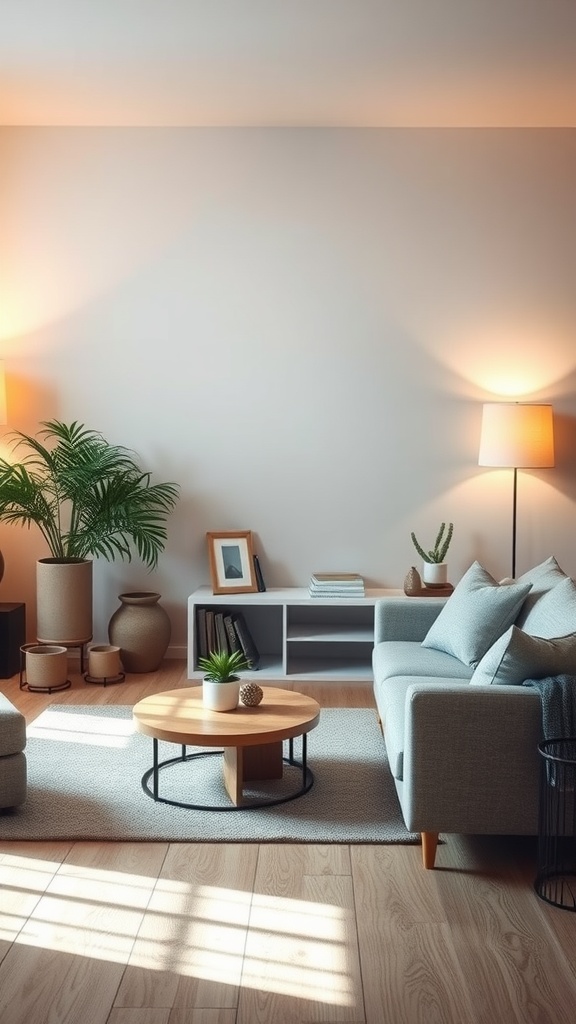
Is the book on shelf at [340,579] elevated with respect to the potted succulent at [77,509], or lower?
lower

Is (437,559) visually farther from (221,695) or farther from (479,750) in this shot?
(479,750)

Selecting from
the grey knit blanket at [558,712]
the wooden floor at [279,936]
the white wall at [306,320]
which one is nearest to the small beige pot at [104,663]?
the white wall at [306,320]

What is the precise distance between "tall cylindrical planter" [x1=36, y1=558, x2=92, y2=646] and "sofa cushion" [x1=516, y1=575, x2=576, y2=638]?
95.5 inches

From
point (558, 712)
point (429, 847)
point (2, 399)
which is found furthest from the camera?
point (2, 399)

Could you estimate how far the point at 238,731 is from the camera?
130 inches

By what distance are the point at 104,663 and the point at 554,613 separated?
2576 millimetres

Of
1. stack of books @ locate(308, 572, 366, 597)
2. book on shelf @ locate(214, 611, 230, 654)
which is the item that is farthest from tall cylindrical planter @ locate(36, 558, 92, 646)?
stack of books @ locate(308, 572, 366, 597)

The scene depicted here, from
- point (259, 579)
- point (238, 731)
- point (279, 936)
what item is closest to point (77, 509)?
point (259, 579)

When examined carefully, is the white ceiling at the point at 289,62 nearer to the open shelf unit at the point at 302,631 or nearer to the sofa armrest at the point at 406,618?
the sofa armrest at the point at 406,618

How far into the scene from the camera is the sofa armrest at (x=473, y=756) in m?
2.88

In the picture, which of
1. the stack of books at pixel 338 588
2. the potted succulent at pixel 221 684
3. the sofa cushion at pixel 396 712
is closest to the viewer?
the sofa cushion at pixel 396 712

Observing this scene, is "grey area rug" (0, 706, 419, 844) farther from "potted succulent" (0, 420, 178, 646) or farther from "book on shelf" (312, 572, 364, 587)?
"book on shelf" (312, 572, 364, 587)

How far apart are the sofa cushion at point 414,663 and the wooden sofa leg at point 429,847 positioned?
82cm

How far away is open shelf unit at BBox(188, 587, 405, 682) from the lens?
5.26 metres
